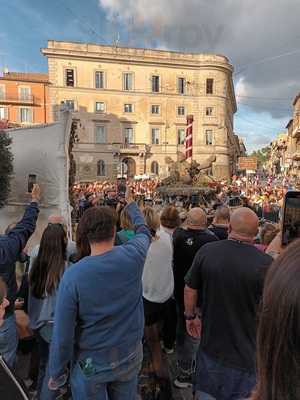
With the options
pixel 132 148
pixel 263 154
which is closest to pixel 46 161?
pixel 132 148

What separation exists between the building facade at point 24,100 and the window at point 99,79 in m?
6.47

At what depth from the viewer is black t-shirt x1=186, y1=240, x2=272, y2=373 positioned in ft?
7.32

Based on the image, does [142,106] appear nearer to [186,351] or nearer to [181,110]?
[181,110]

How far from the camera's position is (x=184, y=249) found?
347 cm

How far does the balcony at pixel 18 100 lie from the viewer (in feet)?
142

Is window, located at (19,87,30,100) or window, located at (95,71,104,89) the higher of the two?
window, located at (95,71,104,89)

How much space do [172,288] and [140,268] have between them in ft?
4.21

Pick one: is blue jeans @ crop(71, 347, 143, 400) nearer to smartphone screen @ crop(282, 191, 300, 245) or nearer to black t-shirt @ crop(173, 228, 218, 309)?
smartphone screen @ crop(282, 191, 300, 245)

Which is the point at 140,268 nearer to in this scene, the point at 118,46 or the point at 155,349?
the point at 155,349

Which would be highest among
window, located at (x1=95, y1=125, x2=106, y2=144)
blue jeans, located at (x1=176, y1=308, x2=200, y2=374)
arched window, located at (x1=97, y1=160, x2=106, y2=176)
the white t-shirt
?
window, located at (x1=95, y1=125, x2=106, y2=144)

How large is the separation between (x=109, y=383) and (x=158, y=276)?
4.32 ft

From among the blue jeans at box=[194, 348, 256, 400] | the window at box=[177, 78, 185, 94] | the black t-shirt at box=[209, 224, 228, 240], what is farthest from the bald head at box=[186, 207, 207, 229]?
the window at box=[177, 78, 185, 94]

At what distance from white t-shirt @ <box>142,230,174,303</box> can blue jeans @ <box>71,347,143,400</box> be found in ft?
3.59

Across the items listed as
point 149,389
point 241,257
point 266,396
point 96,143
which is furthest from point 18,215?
point 96,143
